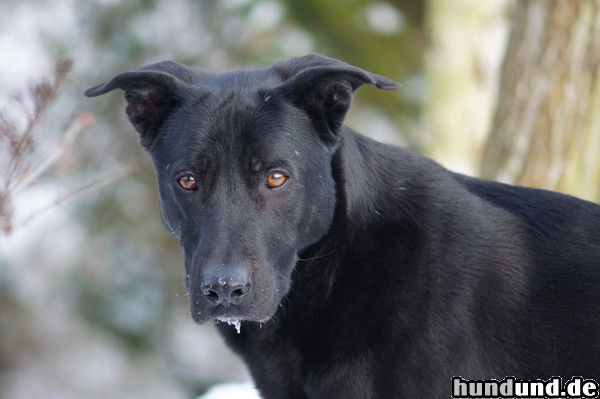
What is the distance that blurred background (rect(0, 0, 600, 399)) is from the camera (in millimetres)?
10625

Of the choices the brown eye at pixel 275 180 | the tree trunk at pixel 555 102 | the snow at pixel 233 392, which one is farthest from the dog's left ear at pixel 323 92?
the tree trunk at pixel 555 102

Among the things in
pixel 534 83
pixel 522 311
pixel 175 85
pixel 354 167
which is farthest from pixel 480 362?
pixel 534 83

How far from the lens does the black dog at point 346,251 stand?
3084mm

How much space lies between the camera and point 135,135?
462 inches

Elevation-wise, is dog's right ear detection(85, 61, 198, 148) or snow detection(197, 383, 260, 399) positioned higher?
dog's right ear detection(85, 61, 198, 148)

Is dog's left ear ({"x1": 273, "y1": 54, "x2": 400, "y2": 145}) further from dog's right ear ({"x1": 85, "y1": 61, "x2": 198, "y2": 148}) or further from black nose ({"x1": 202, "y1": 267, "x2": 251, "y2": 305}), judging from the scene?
black nose ({"x1": 202, "y1": 267, "x2": 251, "y2": 305})

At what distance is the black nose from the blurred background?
621 cm

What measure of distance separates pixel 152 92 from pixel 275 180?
75 cm

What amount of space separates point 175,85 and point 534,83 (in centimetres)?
299

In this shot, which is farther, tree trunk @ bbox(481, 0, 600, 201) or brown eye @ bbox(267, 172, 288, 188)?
tree trunk @ bbox(481, 0, 600, 201)

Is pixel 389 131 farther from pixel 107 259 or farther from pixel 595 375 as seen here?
pixel 595 375

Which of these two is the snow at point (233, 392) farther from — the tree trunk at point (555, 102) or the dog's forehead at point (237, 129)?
the tree trunk at point (555, 102)

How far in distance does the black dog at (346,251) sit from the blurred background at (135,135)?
595 cm

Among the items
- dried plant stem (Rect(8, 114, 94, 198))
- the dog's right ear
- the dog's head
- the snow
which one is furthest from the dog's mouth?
the snow
